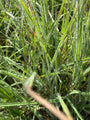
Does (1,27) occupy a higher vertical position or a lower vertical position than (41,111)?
higher

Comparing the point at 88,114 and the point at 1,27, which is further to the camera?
the point at 1,27

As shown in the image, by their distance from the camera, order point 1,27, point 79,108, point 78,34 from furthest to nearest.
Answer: point 1,27 < point 79,108 < point 78,34

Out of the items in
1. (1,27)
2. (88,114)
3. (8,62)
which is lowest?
(88,114)

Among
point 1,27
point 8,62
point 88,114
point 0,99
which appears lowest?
point 88,114

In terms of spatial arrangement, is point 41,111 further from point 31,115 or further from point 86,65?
point 86,65

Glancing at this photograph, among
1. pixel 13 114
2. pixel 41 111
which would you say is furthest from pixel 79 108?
pixel 13 114

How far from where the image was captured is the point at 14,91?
0.65 meters

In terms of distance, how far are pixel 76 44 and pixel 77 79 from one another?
5.4 inches

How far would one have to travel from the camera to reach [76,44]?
61 centimetres

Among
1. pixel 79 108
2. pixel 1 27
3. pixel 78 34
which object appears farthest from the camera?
pixel 1 27

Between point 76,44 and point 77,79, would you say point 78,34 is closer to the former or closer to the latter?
point 76,44

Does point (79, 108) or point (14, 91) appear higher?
point (14, 91)

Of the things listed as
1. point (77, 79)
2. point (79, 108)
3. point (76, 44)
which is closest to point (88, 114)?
point (79, 108)

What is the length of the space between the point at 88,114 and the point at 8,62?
41 cm
